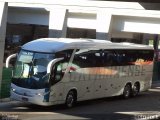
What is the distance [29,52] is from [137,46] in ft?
28.0

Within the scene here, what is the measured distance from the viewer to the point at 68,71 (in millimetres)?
21328

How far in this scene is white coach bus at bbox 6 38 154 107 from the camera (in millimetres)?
20391

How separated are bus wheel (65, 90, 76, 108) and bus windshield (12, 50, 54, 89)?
5.50 feet

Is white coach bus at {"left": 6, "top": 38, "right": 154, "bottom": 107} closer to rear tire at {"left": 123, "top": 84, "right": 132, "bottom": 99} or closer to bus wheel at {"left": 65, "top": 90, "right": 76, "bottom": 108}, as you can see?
bus wheel at {"left": 65, "top": 90, "right": 76, "bottom": 108}

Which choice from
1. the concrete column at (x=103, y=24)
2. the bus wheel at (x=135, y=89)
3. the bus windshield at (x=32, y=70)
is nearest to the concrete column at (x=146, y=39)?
the concrete column at (x=103, y=24)

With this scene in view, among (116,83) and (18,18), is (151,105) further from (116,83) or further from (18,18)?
(18,18)

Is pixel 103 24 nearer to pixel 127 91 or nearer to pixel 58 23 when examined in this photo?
pixel 58 23

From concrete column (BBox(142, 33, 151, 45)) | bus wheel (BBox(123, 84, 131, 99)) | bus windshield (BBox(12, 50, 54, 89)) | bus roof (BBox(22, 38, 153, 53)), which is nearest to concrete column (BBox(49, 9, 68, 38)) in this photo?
bus wheel (BBox(123, 84, 131, 99))

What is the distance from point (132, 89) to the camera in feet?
90.1

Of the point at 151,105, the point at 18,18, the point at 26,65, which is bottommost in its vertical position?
the point at 151,105

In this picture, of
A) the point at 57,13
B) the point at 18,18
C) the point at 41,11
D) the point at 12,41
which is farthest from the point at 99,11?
Result: the point at 12,41

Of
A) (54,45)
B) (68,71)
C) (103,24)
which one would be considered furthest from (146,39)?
(54,45)

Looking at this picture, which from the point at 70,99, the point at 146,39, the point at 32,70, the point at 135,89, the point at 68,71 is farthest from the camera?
the point at 146,39

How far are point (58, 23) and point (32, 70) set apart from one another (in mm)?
17394
